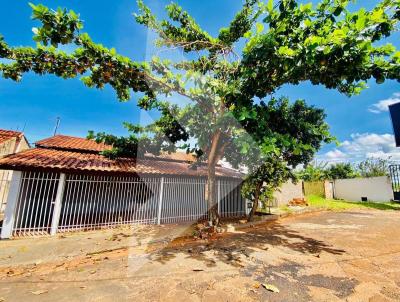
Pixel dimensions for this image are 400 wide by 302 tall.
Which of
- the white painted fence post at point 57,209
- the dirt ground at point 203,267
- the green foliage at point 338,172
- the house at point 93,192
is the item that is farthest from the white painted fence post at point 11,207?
the green foliage at point 338,172

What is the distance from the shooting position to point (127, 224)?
10.2m

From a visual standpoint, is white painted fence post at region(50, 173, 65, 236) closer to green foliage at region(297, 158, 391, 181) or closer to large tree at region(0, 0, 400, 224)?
large tree at region(0, 0, 400, 224)

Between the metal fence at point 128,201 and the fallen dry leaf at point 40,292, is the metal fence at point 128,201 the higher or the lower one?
the higher one

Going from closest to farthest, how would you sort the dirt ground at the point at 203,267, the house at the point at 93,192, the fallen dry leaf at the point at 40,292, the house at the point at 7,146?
the dirt ground at the point at 203,267 < the fallen dry leaf at the point at 40,292 < the house at the point at 93,192 < the house at the point at 7,146

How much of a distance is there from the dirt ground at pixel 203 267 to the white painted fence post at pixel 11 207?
530 mm

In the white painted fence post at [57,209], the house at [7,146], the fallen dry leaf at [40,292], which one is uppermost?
the house at [7,146]

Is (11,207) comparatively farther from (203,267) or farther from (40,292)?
(203,267)

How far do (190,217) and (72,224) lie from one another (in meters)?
5.51

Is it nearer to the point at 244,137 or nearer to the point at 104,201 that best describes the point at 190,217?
the point at 104,201

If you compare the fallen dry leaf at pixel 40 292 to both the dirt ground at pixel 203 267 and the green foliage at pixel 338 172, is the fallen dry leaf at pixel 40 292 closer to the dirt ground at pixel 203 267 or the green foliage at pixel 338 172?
the dirt ground at pixel 203 267

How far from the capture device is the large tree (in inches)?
208

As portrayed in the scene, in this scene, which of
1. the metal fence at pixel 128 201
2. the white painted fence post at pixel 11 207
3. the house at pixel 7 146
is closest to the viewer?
the white painted fence post at pixel 11 207

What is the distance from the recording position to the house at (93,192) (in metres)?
8.26

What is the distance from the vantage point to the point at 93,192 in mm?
11359
